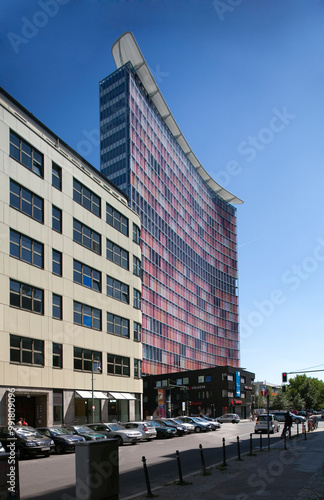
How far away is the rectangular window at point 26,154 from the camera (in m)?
37.7

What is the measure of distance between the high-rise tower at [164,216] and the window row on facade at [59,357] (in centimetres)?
3697

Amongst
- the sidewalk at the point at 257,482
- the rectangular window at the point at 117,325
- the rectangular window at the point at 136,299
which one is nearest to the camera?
the sidewalk at the point at 257,482

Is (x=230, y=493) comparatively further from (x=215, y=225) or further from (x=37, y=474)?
(x=215, y=225)

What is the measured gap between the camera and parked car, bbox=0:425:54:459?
24.8 metres

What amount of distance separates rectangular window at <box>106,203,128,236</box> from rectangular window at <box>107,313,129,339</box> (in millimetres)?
8706

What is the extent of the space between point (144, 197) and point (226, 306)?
52.1 meters

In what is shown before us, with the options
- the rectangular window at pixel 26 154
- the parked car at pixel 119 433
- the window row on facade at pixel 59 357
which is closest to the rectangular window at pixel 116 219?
the rectangular window at pixel 26 154

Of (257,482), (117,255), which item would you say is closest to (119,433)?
(257,482)

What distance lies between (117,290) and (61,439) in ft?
78.5

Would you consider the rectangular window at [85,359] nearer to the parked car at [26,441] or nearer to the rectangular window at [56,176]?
the rectangular window at [56,176]

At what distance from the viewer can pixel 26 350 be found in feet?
121

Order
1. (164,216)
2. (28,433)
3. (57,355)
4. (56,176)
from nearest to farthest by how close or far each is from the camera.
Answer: (28,433), (57,355), (56,176), (164,216)

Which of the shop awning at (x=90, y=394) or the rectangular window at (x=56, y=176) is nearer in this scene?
the shop awning at (x=90, y=394)

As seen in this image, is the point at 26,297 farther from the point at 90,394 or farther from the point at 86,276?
the point at 90,394
